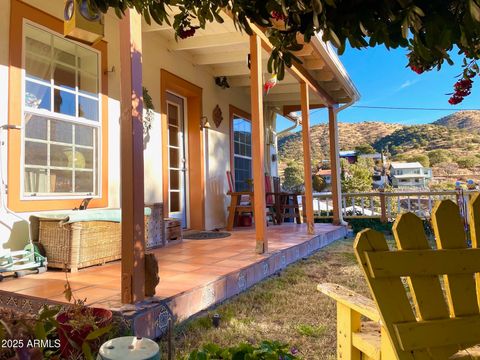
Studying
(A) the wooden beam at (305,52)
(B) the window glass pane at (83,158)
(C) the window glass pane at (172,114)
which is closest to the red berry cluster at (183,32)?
(B) the window glass pane at (83,158)

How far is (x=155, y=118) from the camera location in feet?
14.6

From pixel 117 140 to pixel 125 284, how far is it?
7.53 feet

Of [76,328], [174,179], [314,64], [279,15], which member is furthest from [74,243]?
[314,64]

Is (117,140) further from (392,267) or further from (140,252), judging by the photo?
(392,267)

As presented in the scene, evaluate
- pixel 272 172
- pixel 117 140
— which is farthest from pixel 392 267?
pixel 272 172

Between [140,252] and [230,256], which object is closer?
[140,252]

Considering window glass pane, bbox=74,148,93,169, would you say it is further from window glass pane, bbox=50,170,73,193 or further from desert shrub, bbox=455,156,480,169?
desert shrub, bbox=455,156,480,169

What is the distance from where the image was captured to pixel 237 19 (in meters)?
0.99

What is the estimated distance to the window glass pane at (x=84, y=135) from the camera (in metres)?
3.42

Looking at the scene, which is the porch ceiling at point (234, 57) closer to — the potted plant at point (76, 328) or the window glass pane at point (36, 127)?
the window glass pane at point (36, 127)

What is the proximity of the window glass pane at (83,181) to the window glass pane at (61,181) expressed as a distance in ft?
0.22

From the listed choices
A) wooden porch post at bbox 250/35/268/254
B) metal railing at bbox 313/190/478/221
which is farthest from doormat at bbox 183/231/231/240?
metal railing at bbox 313/190/478/221

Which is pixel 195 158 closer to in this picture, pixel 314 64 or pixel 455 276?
pixel 314 64

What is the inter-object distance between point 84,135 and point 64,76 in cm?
56
